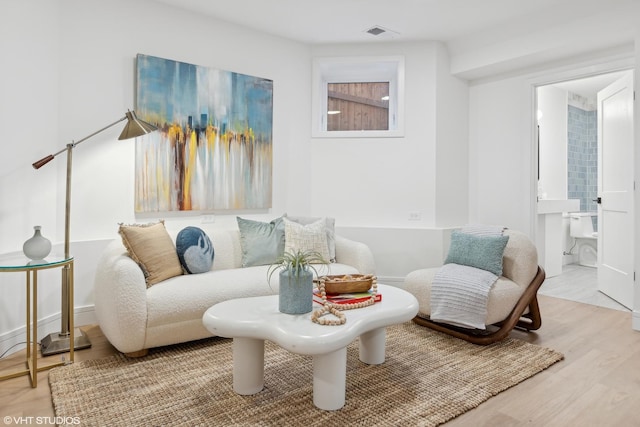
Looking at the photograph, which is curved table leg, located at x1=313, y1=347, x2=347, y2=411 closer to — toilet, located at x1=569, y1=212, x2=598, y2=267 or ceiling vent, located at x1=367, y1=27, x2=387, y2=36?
ceiling vent, located at x1=367, y1=27, x2=387, y2=36

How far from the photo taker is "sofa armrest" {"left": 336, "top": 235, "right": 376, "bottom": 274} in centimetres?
331

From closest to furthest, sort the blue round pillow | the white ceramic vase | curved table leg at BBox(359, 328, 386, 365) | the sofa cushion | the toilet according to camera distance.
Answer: the white ceramic vase
curved table leg at BBox(359, 328, 386, 365)
the sofa cushion
the blue round pillow
the toilet

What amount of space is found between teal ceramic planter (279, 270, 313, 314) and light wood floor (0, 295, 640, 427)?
2.68 feet

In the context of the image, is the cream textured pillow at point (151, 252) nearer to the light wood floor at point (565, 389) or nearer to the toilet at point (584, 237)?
the light wood floor at point (565, 389)

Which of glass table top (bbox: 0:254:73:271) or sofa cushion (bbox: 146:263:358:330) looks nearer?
glass table top (bbox: 0:254:73:271)

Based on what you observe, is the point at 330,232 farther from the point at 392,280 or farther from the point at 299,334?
the point at 299,334

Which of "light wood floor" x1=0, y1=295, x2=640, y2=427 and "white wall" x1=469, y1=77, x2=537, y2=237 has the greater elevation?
"white wall" x1=469, y1=77, x2=537, y2=237

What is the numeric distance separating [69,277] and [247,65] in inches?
94.4

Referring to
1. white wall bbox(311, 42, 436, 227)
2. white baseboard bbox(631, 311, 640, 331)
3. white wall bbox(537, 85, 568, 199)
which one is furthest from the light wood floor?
white wall bbox(537, 85, 568, 199)

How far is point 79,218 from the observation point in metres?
3.00

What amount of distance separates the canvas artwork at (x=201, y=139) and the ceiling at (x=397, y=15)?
1.71 ft

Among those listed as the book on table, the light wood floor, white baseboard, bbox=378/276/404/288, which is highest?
the book on table

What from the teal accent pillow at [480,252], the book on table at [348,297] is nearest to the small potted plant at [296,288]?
the book on table at [348,297]

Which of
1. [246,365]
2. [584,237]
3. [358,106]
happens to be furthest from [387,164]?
[584,237]
